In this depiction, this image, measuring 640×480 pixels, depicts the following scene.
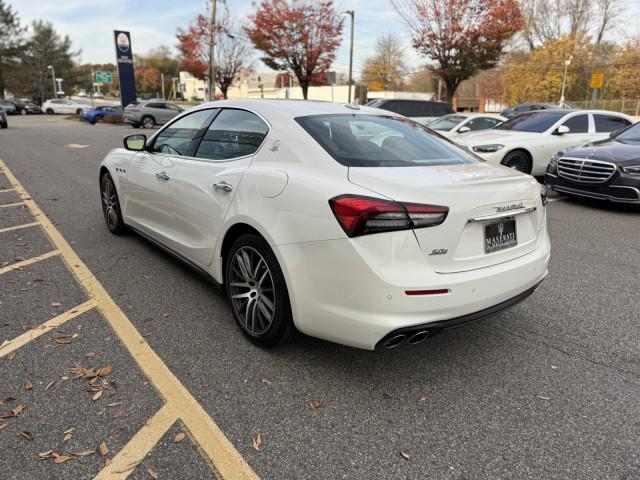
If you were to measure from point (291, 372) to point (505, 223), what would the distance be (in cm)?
151

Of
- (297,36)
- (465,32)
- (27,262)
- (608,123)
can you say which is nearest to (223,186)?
(27,262)

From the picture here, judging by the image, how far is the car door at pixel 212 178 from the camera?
3.29 meters

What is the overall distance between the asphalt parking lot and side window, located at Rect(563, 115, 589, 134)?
6.24 meters

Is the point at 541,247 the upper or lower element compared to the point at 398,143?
lower

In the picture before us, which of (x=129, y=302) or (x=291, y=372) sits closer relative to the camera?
(x=291, y=372)

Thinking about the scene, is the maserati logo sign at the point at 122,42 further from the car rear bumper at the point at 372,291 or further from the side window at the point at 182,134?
the car rear bumper at the point at 372,291

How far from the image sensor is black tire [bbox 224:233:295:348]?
111 inches

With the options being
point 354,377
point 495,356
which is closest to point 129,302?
point 354,377

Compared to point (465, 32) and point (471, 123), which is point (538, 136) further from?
point (465, 32)

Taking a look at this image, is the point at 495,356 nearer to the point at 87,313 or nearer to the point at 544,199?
the point at 544,199

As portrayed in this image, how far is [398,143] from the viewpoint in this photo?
10.9 feet

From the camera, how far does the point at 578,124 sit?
32.3ft

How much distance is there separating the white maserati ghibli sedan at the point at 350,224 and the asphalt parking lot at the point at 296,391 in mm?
367

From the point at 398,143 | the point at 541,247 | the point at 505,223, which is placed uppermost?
the point at 398,143
